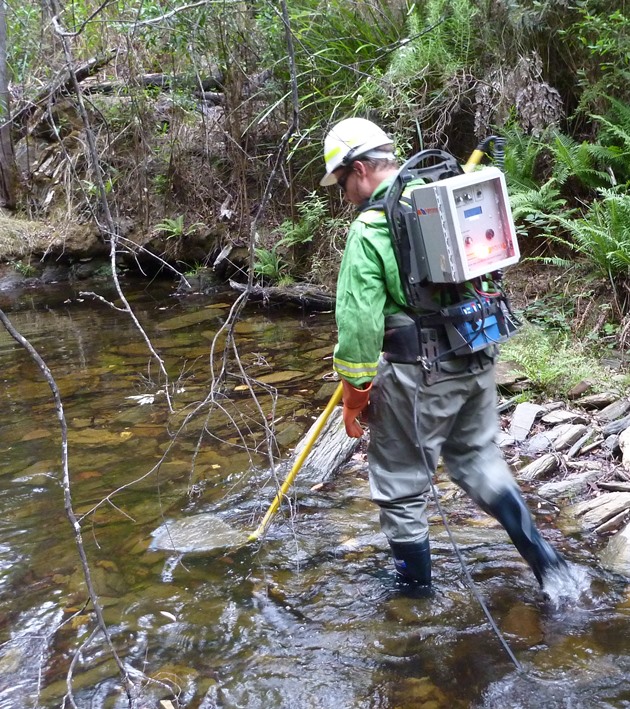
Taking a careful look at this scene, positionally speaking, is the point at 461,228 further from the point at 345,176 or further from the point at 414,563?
the point at 414,563

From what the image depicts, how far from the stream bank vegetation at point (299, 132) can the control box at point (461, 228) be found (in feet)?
2.09

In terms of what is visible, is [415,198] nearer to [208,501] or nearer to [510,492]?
[510,492]

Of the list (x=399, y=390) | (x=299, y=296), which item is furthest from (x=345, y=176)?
(x=299, y=296)

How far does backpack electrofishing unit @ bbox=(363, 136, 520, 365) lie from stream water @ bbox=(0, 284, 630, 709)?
1190 mm

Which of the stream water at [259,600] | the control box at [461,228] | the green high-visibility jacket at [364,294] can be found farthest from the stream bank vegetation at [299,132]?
the control box at [461,228]

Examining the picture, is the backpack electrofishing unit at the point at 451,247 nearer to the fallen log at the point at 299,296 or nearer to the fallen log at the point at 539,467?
the fallen log at the point at 539,467

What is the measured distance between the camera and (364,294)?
2730mm

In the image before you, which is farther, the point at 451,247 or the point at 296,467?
the point at 296,467

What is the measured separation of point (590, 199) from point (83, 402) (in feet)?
17.3

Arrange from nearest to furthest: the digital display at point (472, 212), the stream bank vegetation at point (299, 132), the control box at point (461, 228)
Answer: the control box at point (461, 228) < the digital display at point (472, 212) < the stream bank vegetation at point (299, 132)

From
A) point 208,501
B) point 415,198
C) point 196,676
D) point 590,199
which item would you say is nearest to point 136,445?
point 208,501

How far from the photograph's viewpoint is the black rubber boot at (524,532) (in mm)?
2980

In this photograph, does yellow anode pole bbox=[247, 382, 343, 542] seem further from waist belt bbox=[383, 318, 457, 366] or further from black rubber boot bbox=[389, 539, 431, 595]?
black rubber boot bbox=[389, 539, 431, 595]

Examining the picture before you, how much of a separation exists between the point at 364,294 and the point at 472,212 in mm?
548
